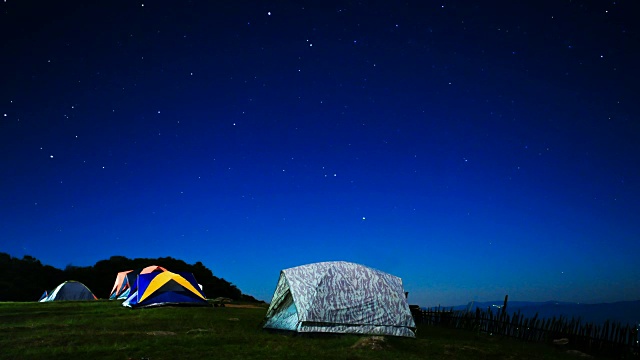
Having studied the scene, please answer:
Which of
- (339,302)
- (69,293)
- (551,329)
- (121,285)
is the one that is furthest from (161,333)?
(69,293)

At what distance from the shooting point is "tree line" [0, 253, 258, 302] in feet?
158

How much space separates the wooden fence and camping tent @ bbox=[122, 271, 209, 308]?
1169cm

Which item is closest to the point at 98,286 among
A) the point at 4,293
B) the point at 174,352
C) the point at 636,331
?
the point at 4,293

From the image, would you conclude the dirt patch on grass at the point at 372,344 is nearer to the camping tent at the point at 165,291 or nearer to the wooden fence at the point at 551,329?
the wooden fence at the point at 551,329

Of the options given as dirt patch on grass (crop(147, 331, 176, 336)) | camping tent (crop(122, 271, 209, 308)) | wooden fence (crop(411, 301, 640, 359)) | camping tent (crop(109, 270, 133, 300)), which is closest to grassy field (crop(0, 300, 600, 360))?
dirt patch on grass (crop(147, 331, 176, 336))

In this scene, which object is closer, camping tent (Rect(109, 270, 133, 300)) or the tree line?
camping tent (Rect(109, 270, 133, 300))

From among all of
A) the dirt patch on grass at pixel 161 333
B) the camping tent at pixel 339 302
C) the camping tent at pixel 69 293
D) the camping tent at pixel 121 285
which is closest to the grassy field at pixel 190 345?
the dirt patch on grass at pixel 161 333

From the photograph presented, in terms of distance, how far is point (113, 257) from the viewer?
6078cm

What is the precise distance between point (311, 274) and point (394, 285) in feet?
9.80

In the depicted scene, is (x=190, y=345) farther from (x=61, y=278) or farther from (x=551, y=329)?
(x=61, y=278)

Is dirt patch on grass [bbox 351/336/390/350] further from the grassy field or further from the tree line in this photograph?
the tree line

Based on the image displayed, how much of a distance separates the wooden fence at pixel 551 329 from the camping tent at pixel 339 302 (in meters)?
5.99

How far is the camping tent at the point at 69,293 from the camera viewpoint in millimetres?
34750

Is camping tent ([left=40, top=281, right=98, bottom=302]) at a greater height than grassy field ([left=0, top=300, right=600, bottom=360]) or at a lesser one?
lesser
